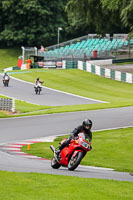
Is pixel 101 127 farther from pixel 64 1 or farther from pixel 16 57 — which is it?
pixel 64 1

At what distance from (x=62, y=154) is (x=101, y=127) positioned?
33.7 feet

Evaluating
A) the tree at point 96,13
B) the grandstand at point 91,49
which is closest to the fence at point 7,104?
the tree at point 96,13

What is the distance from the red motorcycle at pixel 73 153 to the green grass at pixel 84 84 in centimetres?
2445

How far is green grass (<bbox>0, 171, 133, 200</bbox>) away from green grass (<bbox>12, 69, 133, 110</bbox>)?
88.1 feet

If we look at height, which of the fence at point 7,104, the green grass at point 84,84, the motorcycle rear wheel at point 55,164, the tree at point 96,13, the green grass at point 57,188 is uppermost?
the tree at point 96,13

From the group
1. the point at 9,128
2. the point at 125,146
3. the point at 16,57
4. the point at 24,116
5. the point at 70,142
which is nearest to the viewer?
the point at 70,142

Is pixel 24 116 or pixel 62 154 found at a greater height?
pixel 62 154

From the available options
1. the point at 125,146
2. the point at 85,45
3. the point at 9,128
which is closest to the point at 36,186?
the point at 125,146

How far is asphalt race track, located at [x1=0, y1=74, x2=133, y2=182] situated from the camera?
1405 cm

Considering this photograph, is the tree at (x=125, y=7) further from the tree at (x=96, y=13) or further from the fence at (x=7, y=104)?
the fence at (x=7, y=104)

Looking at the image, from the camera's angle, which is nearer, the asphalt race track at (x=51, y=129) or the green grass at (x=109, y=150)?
the asphalt race track at (x=51, y=129)

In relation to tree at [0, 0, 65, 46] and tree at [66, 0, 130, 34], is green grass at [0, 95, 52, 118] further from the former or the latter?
tree at [0, 0, 65, 46]

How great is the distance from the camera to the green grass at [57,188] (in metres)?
9.77

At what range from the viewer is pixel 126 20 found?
4066 centimetres
